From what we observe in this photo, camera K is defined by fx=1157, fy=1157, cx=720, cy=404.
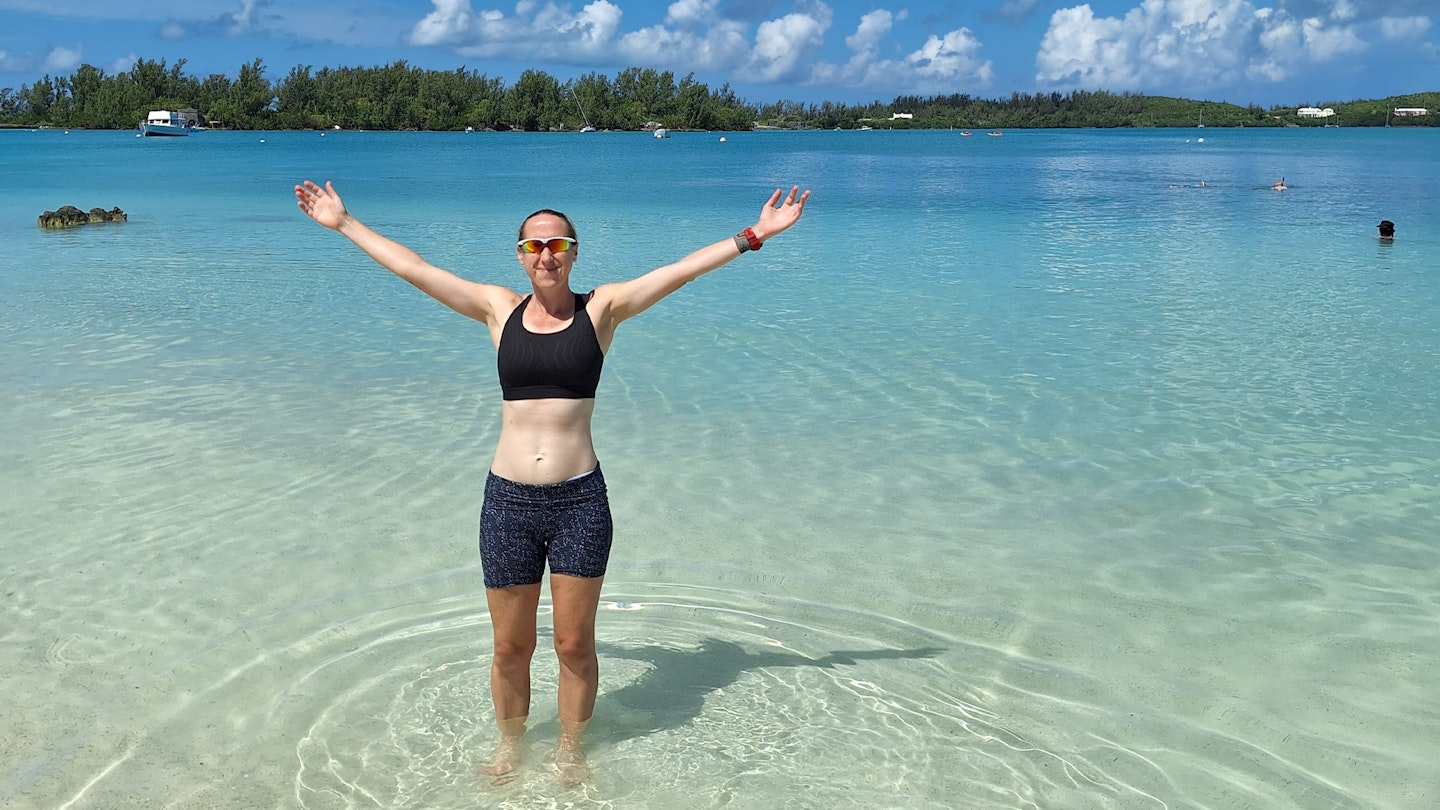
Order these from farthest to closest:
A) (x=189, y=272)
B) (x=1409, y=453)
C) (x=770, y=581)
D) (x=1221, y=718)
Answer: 1. (x=189, y=272)
2. (x=1409, y=453)
3. (x=770, y=581)
4. (x=1221, y=718)

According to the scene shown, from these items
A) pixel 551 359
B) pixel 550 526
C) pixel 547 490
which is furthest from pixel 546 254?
pixel 550 526

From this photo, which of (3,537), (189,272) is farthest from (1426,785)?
(189,272)

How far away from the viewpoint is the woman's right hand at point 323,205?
463 cm

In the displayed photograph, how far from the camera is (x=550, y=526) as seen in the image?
4.21 meters

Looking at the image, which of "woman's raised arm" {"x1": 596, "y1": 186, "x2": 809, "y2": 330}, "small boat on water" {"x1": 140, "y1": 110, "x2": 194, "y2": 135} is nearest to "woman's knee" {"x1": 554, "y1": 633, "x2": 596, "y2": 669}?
"woman's raised arm" {"x1": 596, "y1": 186, "x2": 809, "y2": 330}

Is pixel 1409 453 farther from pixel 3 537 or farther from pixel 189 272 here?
pixel 189 272

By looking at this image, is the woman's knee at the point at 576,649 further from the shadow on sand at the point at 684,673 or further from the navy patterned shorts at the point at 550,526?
the shadow on sand at the point at 684,673

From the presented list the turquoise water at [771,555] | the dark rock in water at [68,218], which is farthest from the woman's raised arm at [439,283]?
the dark rock in water at [68,218]

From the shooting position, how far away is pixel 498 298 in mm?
4316

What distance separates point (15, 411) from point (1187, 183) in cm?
4927

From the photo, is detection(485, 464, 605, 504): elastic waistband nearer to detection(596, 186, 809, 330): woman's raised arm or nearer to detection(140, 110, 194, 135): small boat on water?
detection(596, 186, 809, 330): woman's raised arm

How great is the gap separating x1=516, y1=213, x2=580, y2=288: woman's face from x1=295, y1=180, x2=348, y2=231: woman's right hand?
0.95m

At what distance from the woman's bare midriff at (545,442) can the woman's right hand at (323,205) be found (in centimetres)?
115

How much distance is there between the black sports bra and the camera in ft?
13.7
